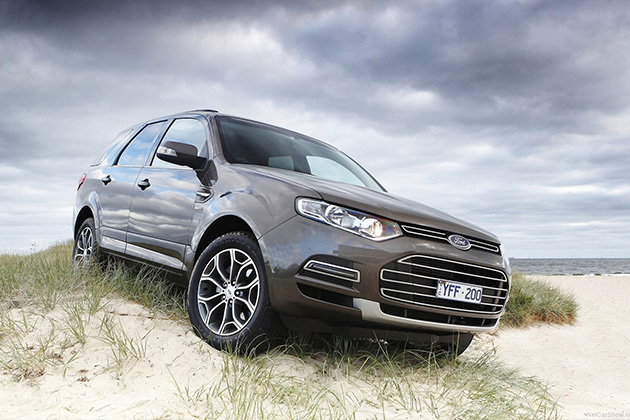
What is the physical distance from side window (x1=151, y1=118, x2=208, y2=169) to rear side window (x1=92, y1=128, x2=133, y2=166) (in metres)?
1.14

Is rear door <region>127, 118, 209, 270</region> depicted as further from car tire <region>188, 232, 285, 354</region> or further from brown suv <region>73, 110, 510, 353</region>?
car tire <region>188, 232, 285, 354</region>

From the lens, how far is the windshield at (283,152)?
4.07m

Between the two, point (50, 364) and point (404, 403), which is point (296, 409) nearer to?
point (404, 403)

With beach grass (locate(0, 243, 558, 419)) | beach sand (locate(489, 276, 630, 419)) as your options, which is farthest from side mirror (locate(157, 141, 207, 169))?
beach sand (locate(489, 276, 630, 419))

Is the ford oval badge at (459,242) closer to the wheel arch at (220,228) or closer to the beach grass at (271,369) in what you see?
the beach grass at (271,369)

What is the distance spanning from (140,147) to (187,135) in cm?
89

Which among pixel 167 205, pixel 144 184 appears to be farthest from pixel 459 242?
pixel 144 184

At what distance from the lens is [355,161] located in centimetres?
535

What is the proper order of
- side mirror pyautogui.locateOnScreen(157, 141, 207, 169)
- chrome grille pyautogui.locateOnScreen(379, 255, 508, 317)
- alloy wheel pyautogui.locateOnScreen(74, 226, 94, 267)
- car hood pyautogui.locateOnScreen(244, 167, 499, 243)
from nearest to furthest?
chrome grille pyautogui.locateOnScreen(379, 255, 508, 317)
car hood pyautogui.locateOnScreen(244, 167, 499, 243)
side mirror pyautogui.locateOnScreen(157, 141, 207, 169)
alloy wheel pyautogui.locateOnScreen(74, 226, 94, 267)

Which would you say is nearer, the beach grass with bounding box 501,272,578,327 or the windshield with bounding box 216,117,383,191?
the windshield with bounding box 216,117,383,191

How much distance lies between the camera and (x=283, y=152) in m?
4.40

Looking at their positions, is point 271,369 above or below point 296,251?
below

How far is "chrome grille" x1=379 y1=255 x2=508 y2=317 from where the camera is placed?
2.92 meters

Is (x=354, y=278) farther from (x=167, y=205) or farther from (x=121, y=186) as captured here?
(x=121, y=186)
